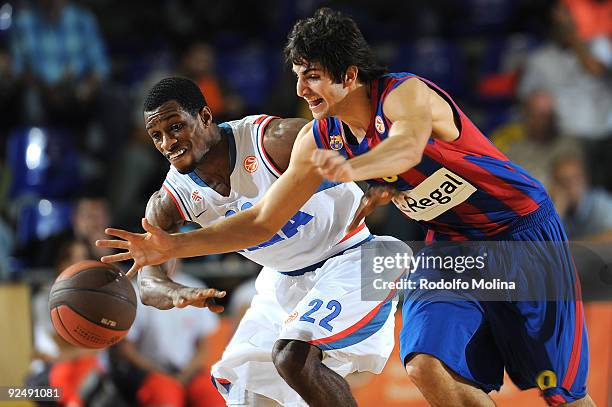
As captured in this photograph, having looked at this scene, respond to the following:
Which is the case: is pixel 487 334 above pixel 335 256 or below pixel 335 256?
below

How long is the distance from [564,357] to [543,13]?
7209mm

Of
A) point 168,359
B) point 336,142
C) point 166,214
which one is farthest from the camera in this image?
point 168,359

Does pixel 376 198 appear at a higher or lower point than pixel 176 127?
lower

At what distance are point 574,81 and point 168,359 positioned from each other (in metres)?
4.76

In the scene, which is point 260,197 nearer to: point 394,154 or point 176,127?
point 176,127

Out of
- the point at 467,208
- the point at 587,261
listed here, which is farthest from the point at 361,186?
the point at 587,261

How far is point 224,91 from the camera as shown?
34.6 ft

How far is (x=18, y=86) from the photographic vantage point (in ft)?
33.1

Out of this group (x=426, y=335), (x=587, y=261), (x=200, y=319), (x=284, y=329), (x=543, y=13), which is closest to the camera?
(x=426, y=335)

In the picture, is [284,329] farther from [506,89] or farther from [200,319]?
[506,89]

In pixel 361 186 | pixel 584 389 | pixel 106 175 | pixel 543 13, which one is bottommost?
pixel 584 389

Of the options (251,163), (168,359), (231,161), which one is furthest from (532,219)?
(168,359)

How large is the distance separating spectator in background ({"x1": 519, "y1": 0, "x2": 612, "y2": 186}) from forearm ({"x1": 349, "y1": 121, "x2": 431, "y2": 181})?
18.4 feet

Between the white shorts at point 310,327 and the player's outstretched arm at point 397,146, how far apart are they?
960 millimetres
